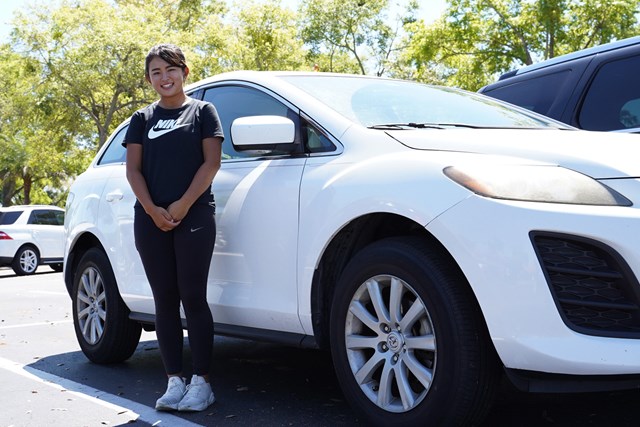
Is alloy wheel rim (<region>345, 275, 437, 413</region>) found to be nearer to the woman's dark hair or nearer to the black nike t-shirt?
the black nike t-shirt

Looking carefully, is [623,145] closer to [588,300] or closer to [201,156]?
[588,300]

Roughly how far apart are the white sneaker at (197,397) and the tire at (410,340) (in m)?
0.93

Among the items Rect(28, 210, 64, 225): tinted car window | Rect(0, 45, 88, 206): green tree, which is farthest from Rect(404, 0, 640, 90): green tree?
Rect(0, 45, 88, 206): green tree

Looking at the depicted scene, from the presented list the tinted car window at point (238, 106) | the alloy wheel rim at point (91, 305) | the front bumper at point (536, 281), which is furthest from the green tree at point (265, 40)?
the front bumper at point (536, 281)

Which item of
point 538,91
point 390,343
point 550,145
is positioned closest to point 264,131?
point 390,343

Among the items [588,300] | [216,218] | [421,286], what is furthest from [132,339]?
[588,300]

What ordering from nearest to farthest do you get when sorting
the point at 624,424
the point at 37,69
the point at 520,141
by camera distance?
the point at 520,141, the point at 624,424, the point at 37,69

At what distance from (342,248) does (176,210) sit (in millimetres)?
916

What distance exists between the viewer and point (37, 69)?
28.5m

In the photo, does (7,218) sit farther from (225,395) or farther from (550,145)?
(550,145)

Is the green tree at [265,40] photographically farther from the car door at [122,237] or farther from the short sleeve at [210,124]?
the short sleeve at [210,124]

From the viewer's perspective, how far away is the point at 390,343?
3469 mm

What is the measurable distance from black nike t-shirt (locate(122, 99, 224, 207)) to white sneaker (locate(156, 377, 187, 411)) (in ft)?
3.05

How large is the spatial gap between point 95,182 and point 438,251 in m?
3.20
